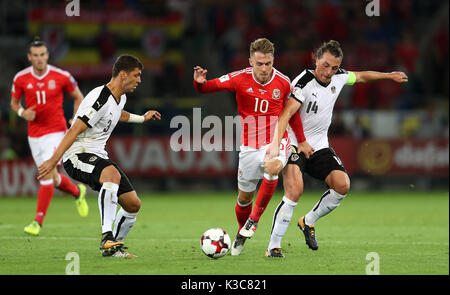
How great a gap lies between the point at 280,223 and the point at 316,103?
4.54ft

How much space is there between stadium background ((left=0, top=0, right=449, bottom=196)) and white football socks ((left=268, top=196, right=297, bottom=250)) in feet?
30.8

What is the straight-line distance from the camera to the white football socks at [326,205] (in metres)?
8.51

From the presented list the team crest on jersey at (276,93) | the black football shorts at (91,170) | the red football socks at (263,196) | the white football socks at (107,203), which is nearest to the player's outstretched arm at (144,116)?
the black football shorts at (91,170)

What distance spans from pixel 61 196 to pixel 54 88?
6.59m

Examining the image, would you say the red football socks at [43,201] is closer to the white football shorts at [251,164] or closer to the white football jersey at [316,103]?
the white football shorts at [251,164]

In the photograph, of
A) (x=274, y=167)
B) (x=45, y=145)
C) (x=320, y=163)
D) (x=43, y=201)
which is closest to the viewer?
(x=274, y=167)

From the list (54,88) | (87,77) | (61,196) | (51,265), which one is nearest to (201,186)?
(61,196)

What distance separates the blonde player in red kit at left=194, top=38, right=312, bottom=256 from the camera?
8031mm

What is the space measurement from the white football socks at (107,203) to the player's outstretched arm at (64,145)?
536 millimetres

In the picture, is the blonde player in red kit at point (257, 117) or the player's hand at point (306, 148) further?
the player's hand at point (306, 148)

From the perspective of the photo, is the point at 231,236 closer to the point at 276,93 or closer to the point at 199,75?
the point at 276,93

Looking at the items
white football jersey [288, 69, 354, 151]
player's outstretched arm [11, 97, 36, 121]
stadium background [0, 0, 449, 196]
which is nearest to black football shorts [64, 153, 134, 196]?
white football jersey [288, 69, 354, 151]

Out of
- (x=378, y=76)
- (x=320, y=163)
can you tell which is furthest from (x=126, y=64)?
(x=378, y=76)

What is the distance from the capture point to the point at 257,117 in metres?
8.22
